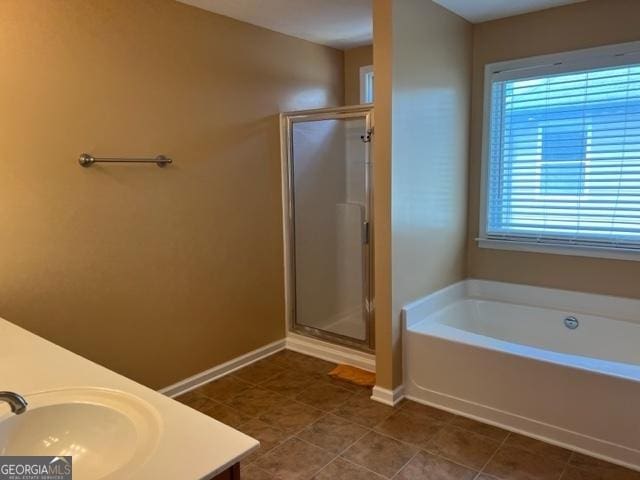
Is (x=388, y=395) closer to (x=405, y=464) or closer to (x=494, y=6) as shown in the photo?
(x=405, y=464)

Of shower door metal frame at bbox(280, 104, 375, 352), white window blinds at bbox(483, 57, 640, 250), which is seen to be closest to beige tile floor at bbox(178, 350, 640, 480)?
shower door metal frame at bbox(280, 104, 375, 352)

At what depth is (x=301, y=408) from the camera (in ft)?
9.23

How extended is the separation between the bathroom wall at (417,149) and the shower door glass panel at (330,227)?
479 mm

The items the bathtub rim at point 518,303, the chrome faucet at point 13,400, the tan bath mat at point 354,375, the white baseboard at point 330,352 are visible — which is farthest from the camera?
the white baseboard at point 330,352

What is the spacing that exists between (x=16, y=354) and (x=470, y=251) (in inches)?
113

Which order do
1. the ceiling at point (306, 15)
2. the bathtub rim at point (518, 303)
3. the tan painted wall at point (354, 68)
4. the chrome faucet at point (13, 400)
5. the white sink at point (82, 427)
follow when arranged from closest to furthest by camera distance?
the chrome faucet at point (13, 400) < the white sink at point (82, 427) < the bathtub rim at point (518, 303) < the ceiling at point (306, 15) < the tan painted wall at point (354, 68)

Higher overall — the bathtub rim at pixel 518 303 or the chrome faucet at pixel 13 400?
the chrome faucet at pixel 13 400

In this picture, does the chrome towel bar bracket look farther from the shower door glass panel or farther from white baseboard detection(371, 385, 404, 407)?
white baseboard detection(371, 385, 404, 407)

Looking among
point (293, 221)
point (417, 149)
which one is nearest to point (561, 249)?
point (417, 149)

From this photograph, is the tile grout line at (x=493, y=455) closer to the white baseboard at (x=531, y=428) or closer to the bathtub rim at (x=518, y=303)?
the white baseboard at (x=531, y=428)

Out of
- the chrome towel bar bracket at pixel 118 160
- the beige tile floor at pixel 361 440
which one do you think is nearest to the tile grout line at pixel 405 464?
the beige tile floor at pixel 361 440

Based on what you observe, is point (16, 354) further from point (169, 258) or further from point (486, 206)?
point (486, 206)

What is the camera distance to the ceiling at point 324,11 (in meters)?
2.84

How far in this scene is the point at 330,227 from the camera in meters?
3.67
